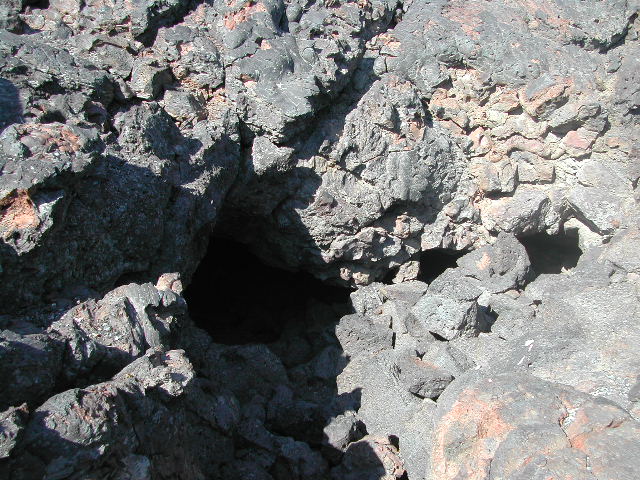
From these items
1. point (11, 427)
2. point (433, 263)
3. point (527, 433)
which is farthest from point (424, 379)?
point (11, 427)

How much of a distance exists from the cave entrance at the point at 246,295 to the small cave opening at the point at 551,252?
6.45 feet

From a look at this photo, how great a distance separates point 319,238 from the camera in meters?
5.64

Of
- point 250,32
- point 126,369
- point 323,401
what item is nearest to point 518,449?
point 126,369

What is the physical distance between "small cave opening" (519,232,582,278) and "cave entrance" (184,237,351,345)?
197 cm

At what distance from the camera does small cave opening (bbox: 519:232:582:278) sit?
6398mm

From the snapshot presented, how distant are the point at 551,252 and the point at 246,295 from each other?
3283 millimetres

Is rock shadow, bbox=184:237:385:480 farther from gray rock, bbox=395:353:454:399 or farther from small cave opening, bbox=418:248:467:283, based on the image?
small cave opening, bbox=418:248:467:283

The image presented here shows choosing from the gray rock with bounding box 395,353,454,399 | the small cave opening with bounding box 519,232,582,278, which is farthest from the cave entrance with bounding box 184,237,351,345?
the small cave opening with bounding box 519,232,582,278

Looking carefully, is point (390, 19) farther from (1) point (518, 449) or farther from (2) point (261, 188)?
(1) point (518, 449)

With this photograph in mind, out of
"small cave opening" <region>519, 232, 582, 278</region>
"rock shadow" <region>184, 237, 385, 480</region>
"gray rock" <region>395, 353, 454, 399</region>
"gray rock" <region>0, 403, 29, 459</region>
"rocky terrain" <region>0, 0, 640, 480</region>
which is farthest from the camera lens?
"small cave opening" <region>519, 232, 582, 278</region>

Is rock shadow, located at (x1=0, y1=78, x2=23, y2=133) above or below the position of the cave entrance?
above

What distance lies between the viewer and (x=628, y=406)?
3646 millimetres

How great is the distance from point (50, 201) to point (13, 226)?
237 mm

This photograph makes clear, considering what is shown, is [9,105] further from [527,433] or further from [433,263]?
[433,263]
